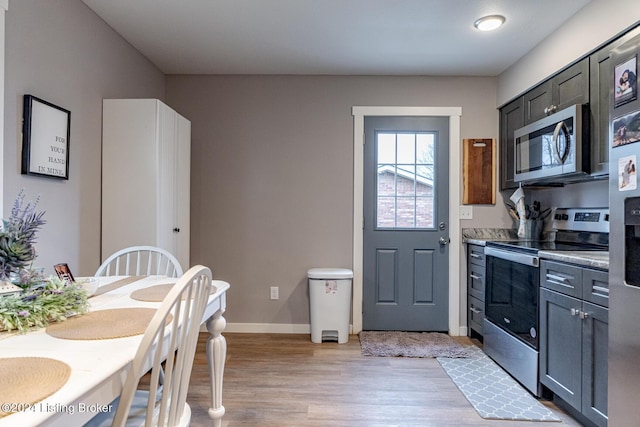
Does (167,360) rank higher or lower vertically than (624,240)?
lower

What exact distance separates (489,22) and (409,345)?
7.92ft

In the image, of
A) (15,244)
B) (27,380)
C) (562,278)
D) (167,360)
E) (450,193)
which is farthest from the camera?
(450,193)

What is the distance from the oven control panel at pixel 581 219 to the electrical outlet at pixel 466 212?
641 millimetres

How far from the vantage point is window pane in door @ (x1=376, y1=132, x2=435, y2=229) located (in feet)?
11.1

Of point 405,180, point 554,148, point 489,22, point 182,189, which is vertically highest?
point 489,22

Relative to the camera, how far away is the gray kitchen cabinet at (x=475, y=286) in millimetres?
3025

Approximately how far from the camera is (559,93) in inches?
97.6

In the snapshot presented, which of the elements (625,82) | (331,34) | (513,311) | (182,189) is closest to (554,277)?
(513,311)

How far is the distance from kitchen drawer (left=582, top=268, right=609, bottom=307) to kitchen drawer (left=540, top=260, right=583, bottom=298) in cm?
4

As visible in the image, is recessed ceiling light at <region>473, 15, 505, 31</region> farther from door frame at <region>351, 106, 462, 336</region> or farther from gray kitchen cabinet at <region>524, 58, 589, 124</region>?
door frame at <region>351, 106, 462, 336</region>

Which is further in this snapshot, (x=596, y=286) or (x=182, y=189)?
(x=182, y=189)

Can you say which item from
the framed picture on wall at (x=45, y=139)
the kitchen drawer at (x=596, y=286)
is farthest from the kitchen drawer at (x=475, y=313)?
the framed picture on wall at (x=45, y=139)

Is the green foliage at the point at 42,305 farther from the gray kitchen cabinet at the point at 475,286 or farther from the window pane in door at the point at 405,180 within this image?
the gray kitchen cabinet at the point at 475,286

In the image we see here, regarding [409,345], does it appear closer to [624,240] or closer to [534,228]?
[534,228]
